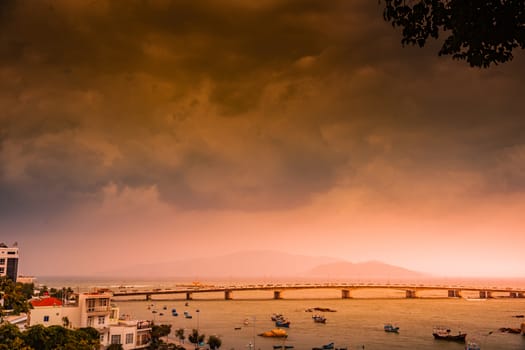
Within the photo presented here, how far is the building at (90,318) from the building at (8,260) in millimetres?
70512

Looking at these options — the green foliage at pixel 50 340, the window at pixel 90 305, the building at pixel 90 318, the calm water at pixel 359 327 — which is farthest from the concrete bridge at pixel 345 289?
the green foliage at pixel 50 340

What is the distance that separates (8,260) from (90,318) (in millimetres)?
75630

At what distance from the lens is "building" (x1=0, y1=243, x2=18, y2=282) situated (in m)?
106

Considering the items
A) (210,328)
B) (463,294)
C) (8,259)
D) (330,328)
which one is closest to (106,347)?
(210,328)

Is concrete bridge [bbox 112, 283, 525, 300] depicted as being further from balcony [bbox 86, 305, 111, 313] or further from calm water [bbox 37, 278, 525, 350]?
balcony [bbox 86, 305, 111, 313]

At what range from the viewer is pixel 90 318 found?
4559 cm

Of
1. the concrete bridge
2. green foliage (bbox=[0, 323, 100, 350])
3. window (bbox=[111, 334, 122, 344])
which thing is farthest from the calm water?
green foliage (bbox=[0, 323, 100, 350])

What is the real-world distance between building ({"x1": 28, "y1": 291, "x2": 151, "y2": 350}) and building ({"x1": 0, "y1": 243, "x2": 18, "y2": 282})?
7051cm

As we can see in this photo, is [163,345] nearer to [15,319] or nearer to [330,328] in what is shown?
[15,319]

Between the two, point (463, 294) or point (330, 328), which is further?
point (463, 294)

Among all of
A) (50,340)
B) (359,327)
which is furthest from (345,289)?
(50,340)

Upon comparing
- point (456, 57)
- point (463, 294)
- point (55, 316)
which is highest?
point (456, 57)

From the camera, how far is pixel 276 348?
2499 inches

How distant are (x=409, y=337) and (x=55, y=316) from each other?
55.3 m
